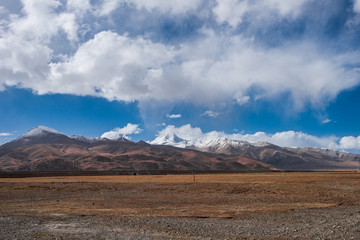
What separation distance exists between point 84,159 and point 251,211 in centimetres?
16930

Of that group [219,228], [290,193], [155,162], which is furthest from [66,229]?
[155,162]

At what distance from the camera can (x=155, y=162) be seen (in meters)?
182

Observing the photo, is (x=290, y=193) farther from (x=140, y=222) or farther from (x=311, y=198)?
(x=140, y=222)

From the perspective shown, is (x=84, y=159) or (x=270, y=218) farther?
(x=84, y=159)

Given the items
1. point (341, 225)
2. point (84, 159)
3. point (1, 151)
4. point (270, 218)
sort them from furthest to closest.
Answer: point (1, 151)
point (84, 159)
point (270, 218)
point (341, 225)

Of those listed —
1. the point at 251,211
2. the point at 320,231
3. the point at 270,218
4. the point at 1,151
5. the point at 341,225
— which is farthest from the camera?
the point at 1,151

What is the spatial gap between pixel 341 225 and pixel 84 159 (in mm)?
174337

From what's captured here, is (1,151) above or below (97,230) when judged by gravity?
above

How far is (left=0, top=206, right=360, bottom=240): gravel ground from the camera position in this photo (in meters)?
11.2

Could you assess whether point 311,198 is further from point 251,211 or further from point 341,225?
point 341,225

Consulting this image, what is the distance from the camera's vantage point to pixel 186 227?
42.1ft

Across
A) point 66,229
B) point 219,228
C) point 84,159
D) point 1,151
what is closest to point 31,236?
point 66,229

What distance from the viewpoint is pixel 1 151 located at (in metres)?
192

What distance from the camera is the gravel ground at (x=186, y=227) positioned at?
1121cm
